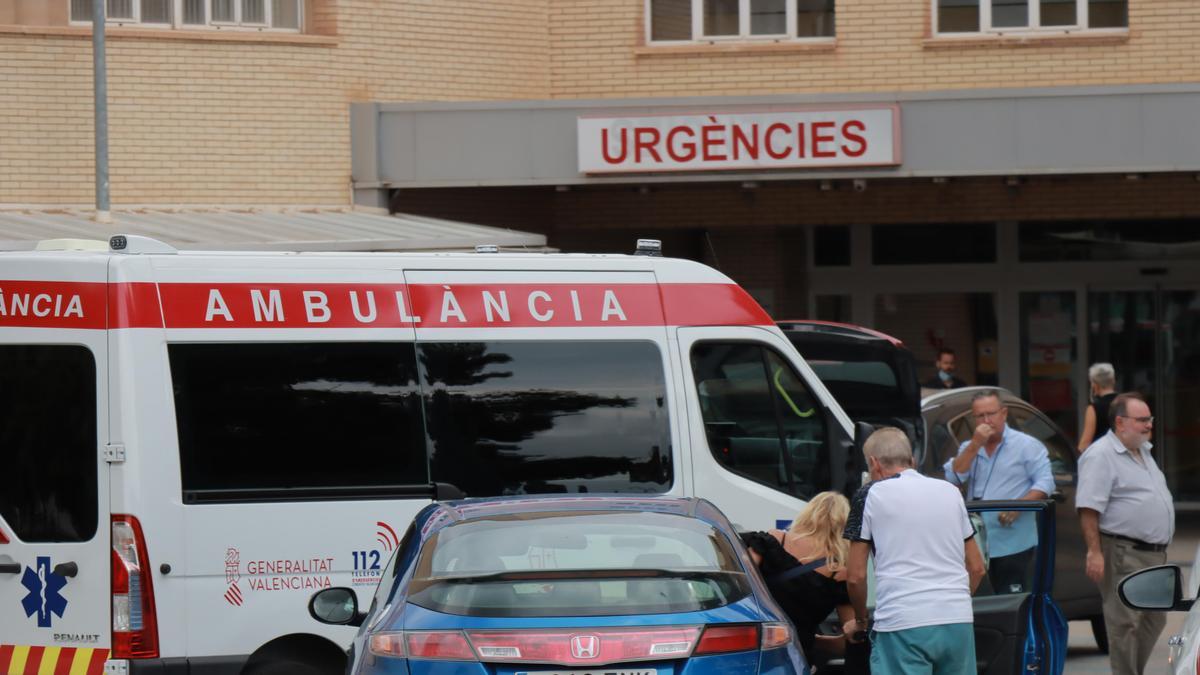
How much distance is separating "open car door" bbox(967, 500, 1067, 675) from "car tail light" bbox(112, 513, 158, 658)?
3694 millimetres

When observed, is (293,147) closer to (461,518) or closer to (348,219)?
(348,219)

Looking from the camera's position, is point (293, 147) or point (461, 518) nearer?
point (461, 518)

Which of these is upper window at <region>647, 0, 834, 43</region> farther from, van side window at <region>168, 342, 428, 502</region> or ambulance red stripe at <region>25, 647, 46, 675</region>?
ambulance red stripe at <region>25, 647, 46, 675</region>

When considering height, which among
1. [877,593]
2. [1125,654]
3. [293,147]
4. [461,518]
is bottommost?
[1125,654]

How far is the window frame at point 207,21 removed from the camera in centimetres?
1529

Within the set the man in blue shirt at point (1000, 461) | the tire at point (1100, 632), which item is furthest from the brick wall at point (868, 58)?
the man in blue shirt at point (1000, 461)

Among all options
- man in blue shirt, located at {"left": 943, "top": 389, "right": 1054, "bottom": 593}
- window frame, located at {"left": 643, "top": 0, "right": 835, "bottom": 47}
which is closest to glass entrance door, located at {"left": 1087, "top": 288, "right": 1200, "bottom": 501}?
window frame, located at {"left": 643, "top": 0, "right": 835, "bottom": 47}

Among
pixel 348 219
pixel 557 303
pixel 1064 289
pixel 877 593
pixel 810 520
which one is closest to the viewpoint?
pixel 877 593

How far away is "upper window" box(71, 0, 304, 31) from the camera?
15.3 meters

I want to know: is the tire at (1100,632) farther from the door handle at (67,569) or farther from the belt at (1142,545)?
the door handle at (67,569)

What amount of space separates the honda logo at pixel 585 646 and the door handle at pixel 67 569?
10.6 ft

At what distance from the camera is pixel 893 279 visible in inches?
742

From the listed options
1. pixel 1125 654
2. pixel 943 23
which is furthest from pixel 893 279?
pixel 1125 654

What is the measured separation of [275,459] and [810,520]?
2576mm
